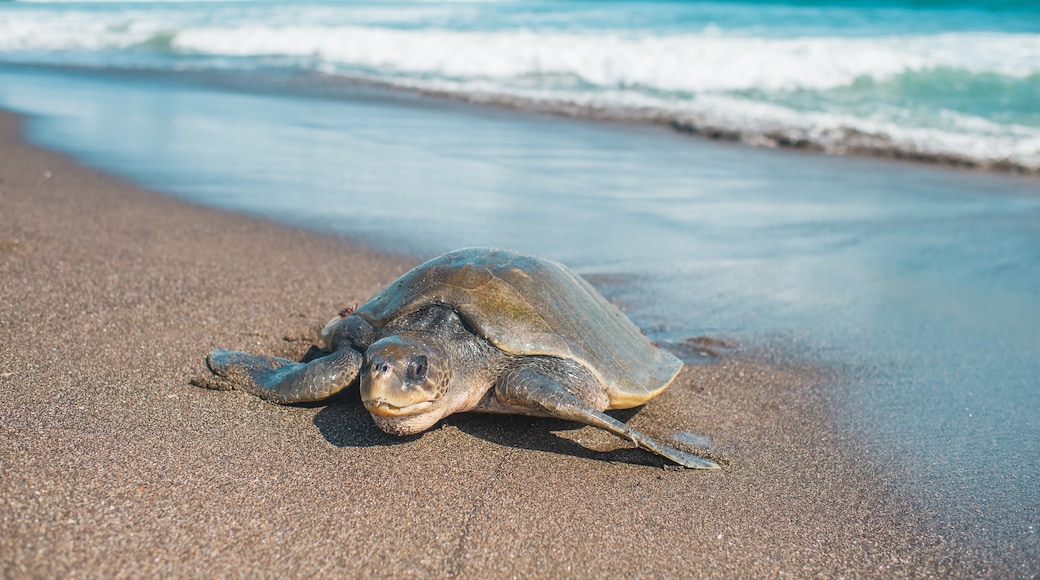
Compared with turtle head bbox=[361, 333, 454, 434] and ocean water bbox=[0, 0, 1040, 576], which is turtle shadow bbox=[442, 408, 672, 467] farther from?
ocean water bbox=[0, 0, 1040, 576]

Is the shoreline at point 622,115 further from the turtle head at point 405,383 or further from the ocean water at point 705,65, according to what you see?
the turtle head at point 405,383

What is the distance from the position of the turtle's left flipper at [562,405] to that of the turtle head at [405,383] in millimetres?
220

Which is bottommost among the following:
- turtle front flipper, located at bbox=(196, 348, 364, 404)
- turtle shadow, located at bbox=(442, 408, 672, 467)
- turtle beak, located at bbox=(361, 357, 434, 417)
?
turtle shadow, located at bbox=(442, 408, 672, 467)

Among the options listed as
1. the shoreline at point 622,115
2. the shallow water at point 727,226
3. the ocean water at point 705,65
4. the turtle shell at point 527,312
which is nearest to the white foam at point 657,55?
the ocean water at point 705,65

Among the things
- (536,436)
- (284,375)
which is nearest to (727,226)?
(536,436)

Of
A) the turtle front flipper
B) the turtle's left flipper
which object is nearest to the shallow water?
the turtle's left flipper

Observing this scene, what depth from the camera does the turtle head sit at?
213 cm

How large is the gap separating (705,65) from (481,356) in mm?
12510

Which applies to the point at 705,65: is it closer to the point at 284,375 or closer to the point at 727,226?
the point at 727,226

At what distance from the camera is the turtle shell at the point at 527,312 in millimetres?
2586

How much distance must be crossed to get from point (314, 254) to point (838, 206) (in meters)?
4.28

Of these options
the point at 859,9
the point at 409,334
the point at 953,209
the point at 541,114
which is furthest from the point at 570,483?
the point at 859,9

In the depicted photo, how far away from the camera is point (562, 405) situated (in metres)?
2.30

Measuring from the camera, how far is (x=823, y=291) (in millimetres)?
4324
